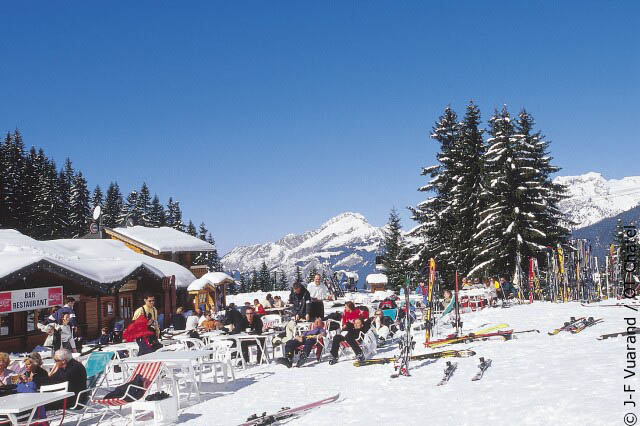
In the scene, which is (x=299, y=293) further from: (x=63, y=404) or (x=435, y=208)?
(x=435, y=208)

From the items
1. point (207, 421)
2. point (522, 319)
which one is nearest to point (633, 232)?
point (522, 319)

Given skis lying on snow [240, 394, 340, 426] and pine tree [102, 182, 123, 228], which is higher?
pine tree [102, 182, 123, 228]

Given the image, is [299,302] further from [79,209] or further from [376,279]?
[79,209]

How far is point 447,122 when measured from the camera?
33219 mm

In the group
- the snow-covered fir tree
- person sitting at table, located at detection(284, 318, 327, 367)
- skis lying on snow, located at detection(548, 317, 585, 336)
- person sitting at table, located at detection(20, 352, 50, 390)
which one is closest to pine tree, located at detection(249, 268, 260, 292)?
the snow-covered fir tree

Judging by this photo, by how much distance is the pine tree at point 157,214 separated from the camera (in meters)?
76.2

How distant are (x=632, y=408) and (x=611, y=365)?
211 cm

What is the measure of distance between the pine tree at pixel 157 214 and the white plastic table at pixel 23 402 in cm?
7090

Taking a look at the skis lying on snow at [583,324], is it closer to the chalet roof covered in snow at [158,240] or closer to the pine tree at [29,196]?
the chalet roof covered in snow at [158,240]

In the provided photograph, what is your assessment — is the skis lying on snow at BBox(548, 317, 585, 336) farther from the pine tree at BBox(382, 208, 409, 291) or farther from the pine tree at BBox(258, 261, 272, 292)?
the pine tree at BBox(258, 261, 272, 292)

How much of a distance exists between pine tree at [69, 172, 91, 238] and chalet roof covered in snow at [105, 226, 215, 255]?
21755 millimetres

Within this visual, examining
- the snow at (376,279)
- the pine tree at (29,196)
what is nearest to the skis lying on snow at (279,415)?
the snow at (376,279)

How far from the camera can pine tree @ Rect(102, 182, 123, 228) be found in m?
68.3

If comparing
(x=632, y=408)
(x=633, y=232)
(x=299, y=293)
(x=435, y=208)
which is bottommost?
(x=632, y=408)
